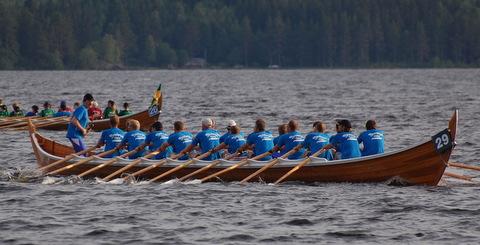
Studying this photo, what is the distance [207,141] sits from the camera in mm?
29031

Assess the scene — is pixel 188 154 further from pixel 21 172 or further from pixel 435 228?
pixel 435 228

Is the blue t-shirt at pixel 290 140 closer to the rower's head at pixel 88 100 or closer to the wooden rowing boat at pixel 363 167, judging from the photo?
the wooden rowing boat at pixel 363 167

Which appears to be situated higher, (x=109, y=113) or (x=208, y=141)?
(x=208, y=141)

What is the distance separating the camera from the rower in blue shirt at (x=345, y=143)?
90.1 ft

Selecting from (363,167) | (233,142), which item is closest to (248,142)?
(233,142)

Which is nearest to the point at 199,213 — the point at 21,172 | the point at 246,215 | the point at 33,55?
the point at 246,215

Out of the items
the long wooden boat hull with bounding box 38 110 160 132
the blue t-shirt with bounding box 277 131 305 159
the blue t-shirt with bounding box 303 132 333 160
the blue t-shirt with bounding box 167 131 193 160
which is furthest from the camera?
the long wooden boat hull with bounding box 38 110 160 132

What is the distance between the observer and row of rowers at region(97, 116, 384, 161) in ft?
90.6

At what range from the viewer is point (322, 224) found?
2269cm

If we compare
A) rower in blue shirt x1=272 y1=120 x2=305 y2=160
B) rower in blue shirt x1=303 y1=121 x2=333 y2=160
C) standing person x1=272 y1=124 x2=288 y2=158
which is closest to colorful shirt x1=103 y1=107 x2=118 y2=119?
standing person x1=272 y1=124 x2=288 y2=158

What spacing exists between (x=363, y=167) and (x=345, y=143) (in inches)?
36.6

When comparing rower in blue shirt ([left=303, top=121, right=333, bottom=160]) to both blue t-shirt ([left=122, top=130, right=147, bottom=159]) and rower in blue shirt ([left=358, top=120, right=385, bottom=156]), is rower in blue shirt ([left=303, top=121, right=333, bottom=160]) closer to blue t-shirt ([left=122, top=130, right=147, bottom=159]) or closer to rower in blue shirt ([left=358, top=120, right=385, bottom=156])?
rower in blue shirt ([left=358, top=120, right=385, bottom=156])

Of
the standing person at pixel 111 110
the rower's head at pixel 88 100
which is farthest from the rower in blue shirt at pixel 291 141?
the standing person at pixel 111 110

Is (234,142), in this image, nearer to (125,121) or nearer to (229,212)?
(229,212)
